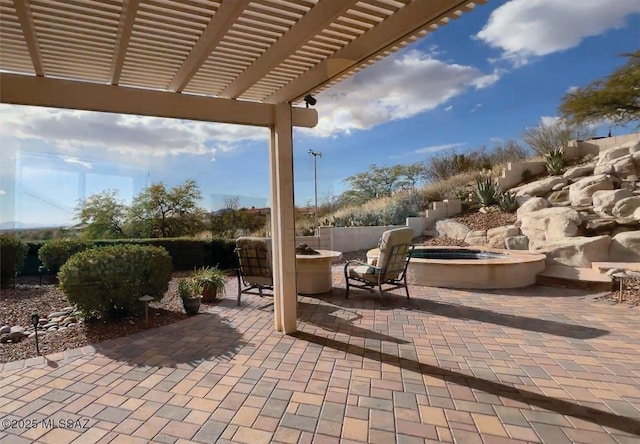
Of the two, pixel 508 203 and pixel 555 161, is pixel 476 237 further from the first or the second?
pixel 555 161

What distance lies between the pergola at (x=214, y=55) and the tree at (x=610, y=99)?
9.93 meters

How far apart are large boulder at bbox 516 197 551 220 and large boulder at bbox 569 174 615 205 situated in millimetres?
656

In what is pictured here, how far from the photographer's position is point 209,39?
2.25m

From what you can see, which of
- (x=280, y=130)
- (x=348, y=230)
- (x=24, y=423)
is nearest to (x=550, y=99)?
(x=348, y=230)

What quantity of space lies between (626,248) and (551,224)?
4.44 ft

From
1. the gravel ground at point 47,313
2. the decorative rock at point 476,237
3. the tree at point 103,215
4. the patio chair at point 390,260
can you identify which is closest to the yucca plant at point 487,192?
the decorative rock at point 476,237

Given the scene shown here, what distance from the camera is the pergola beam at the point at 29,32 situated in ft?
6.03

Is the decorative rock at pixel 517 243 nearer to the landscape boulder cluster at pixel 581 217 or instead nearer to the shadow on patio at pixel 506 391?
the landscape boulder cluster at pixel 581 217

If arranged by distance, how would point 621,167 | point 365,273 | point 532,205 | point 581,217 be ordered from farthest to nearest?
point 621,167, point 532,205, point 581,217, point 365,273

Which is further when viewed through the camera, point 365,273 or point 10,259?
point 10,259

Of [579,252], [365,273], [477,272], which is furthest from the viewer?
[579,252]

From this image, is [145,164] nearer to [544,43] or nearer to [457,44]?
[457,44]

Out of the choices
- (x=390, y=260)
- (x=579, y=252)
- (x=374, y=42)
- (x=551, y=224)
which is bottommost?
(x=579, y=252)

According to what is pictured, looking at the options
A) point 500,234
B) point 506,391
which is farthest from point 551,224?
point 506,391
